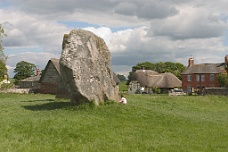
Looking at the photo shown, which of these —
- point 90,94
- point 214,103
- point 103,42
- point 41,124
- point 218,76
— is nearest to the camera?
point 41,124

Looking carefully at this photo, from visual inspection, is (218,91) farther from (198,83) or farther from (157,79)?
(157,79)

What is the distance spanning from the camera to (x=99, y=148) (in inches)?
521

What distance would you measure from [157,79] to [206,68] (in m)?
12.9

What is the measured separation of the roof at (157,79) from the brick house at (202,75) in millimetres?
2890

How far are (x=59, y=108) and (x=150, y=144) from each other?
10.3 meters

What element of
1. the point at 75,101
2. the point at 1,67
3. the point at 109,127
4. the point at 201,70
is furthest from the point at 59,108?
the point at 201,70

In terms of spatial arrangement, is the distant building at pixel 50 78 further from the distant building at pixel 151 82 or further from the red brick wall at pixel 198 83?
the red brick wall at pixel 198 83

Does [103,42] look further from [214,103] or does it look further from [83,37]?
[214,103]

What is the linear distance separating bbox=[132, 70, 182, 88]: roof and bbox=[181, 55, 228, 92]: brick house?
9.48 ft

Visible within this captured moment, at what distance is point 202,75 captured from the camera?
75438 mm

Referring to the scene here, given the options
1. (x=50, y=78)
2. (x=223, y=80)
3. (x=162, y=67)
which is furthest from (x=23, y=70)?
(x=223, y=80)

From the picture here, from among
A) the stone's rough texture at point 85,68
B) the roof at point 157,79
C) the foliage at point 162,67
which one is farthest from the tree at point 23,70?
the stone's rough texture at point 85,68

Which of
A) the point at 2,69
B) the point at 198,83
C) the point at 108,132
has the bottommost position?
the point at 108,132

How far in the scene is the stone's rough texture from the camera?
22234 millimetres
